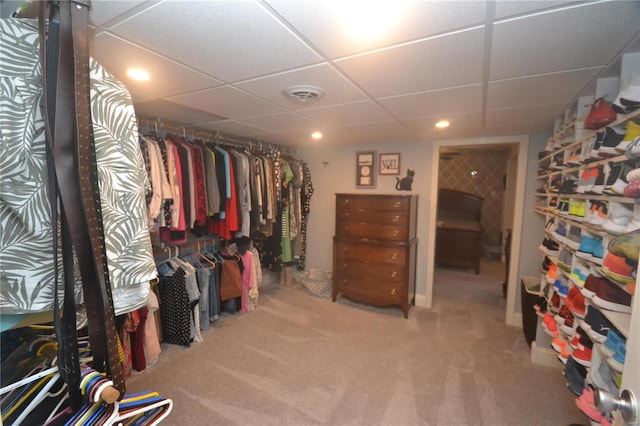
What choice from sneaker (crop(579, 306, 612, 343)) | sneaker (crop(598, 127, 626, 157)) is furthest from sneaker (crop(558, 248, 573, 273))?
sneaker (crop(598, 127, 626, 157))

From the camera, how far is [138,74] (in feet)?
4.46

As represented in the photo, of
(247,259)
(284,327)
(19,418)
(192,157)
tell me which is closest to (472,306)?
(284,327)

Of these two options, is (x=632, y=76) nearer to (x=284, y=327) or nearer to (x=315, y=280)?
(x=284, y=327)

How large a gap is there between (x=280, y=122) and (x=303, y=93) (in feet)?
2.57

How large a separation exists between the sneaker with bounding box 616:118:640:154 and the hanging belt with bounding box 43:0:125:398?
5.66ft

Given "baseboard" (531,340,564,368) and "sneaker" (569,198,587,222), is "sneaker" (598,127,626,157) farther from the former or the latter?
"baseboard" (531,340,564,368)

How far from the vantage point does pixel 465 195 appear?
4.94m

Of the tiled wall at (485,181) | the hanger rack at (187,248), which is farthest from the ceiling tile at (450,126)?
the tiled wall at (485,181)

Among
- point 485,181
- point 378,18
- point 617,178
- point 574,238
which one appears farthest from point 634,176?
point 485,181

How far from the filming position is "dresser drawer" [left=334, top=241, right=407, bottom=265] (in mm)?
2895

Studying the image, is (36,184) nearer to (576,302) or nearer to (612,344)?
(612,344)

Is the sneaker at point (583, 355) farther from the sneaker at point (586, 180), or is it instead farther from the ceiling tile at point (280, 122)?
the ceiling tile at point (280, 122)

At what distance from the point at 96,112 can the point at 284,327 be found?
250cm

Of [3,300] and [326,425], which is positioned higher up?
[3,300]
